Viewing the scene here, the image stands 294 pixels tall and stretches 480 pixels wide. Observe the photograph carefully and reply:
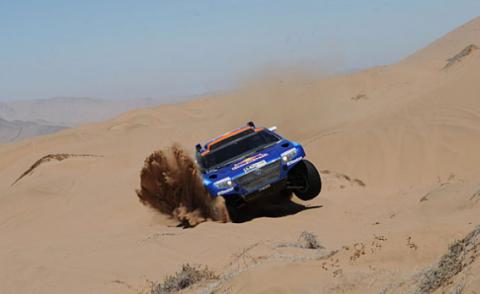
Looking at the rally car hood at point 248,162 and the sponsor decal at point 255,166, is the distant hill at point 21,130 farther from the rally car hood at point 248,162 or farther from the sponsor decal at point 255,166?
the sponsor decal at point 255,166

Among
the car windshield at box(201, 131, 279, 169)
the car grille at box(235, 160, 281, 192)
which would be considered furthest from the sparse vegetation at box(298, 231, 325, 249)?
the car windshield at box(201, 131, 279, 169)

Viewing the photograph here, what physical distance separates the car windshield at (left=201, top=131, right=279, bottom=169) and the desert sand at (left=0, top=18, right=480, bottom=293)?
1245mm

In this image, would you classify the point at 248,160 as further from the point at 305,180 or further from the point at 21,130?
the point at 21,130

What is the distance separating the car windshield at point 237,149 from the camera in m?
11.0

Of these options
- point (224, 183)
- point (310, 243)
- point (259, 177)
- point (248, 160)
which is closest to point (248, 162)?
point (248, 160)

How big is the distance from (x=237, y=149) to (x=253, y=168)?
2.81 feet

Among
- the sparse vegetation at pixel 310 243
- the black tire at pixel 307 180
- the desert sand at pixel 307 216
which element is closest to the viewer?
the desert sand at pixel 307 216

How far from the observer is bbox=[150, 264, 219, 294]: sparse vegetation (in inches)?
259

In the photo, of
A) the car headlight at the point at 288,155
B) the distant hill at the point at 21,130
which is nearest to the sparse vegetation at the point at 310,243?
the car headlight at the point at 288,155

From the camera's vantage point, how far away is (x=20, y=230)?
46.6 feet

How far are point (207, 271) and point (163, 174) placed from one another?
4.69 metres

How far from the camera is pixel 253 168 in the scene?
10.4 metres

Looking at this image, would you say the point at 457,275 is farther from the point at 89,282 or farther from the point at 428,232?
the point at 89,282

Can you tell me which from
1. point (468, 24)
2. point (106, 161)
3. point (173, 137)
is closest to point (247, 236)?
point (106, 161)
